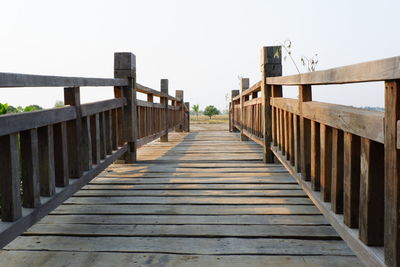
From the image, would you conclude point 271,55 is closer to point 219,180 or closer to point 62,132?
point 219,180

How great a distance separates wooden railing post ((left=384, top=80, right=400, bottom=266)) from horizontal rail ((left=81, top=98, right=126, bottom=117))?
2.30 meters

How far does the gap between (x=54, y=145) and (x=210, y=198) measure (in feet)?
4.21

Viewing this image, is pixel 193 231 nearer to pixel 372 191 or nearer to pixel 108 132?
pixel 372 191

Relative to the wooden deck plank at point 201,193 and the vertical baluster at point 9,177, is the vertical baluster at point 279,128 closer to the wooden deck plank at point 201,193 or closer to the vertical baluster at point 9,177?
the wooden deck plank at point 201,193

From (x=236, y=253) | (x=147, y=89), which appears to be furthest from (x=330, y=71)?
(x=147, y=89)

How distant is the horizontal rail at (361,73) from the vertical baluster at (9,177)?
1.63 metres

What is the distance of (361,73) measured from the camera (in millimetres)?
1666

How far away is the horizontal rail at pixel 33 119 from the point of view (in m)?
1.92

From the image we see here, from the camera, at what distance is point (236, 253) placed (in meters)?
2.12

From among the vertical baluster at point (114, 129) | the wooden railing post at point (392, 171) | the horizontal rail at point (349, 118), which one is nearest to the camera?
the wooden railing post at point (392, 171)

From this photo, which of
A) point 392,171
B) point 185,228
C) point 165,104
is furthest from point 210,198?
point 165,104

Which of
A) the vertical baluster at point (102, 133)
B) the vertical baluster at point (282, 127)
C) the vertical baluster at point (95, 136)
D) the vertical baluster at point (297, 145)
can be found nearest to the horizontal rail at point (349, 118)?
the vertical baluster at point (297, 145)

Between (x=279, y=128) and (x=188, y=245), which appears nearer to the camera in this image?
(x=188, y=245)

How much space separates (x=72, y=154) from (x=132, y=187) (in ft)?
2.73
